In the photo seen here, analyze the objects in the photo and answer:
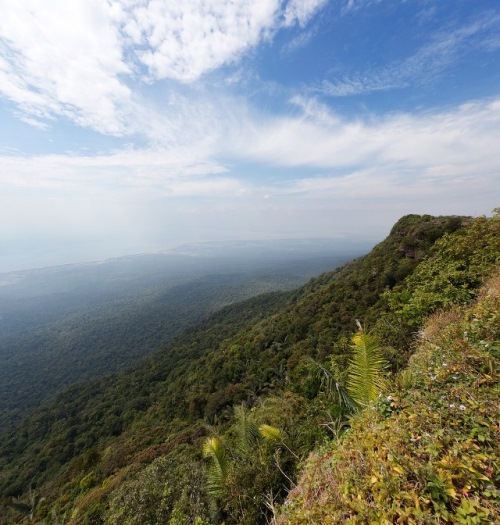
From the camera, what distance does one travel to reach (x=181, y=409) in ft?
90.4

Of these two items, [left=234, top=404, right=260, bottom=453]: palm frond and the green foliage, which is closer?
the green foliage

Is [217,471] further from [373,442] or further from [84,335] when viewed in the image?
[84,335]

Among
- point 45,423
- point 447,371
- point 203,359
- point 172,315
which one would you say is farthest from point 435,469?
point 172,315

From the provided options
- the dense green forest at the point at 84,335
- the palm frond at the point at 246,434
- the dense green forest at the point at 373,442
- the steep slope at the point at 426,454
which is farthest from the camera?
the dense green forest at the point at 84,335

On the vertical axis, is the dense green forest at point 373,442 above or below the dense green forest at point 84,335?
above

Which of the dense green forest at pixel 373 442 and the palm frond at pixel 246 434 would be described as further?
the palm frond at pixel 246 434

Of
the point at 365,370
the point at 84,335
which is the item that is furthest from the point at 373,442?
the point at 84,335

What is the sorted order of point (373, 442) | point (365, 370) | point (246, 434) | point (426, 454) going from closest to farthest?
point (426, 454), point (373, 442), point (365, 370), point (246, 434)

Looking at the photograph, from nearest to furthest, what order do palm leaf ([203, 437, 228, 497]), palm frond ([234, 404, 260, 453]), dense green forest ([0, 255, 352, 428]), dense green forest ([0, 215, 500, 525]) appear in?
dense green forest ([0, 215, 500, 525]), palm leaf ([203, 437, 228, 497]), palm frond ([234, 404, 260, 453]), dense green forest ([0, 255, 352, 428])

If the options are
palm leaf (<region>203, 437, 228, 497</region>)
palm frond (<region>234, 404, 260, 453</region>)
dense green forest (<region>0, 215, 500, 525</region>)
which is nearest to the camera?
dense green forest (<region>0, 215, 500, 525</region>)

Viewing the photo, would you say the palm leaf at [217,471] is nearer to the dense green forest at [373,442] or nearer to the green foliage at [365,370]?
the dense green forest at [373,442]

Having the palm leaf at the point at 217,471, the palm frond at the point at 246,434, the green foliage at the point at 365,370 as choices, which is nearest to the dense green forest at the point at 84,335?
the palm leaf at the point at 217,471

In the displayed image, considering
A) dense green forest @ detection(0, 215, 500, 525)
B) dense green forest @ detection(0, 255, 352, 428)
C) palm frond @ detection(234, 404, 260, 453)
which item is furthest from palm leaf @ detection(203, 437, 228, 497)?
dense green forest @ detection(0, 255, 352, 428)

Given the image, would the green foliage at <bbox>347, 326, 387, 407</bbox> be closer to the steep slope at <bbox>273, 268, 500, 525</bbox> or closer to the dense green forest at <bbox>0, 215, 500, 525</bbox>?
the dense green forest at <bbox>0, 215, 500, 525</bbox>
